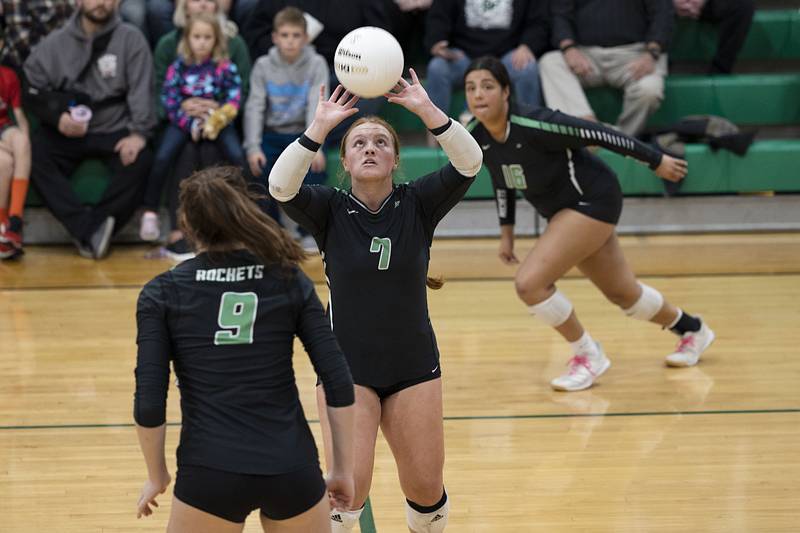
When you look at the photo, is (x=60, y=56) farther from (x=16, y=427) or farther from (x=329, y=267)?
(x=329, y=267)

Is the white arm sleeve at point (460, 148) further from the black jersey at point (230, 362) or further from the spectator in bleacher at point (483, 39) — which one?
the spectator in bleacher at point (483, 39)

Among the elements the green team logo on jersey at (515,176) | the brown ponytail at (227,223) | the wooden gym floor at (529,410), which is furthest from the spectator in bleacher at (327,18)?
the brown ponytail at (227,223)

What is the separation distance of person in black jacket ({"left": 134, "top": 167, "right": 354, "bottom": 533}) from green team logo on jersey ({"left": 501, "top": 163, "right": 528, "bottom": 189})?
2951mm

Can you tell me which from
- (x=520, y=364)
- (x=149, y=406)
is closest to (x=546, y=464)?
(x=520, y=364)

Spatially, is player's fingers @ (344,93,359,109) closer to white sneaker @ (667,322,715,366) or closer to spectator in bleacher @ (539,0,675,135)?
white sneaker @ (667,322,715,366)

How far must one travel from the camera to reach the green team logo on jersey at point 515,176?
18.7 feet

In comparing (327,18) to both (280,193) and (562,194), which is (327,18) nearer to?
(562,194)

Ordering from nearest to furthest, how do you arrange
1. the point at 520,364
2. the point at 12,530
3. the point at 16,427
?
the point at 12,530, the point at 16,427, the point at 520,364

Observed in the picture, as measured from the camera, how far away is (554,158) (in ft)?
18.8

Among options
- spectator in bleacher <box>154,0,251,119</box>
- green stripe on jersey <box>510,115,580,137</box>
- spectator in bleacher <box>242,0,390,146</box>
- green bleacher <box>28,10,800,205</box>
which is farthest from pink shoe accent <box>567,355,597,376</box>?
spectator in bleacher <box>154,0,251,119</box>

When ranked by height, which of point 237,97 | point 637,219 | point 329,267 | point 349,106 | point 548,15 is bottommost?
point 637,219

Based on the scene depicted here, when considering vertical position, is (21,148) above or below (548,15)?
below

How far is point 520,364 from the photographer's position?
20.9 ft

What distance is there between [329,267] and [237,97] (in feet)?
18.5
